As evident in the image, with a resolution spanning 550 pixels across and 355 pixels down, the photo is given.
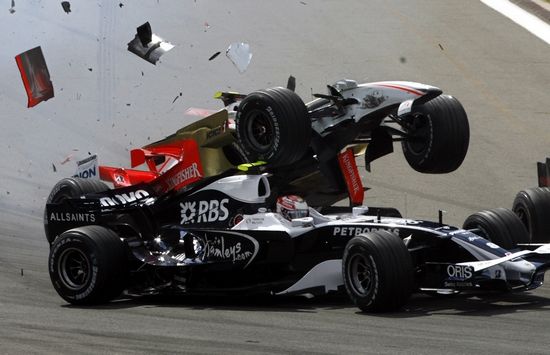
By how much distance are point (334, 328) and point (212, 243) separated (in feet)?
7.88

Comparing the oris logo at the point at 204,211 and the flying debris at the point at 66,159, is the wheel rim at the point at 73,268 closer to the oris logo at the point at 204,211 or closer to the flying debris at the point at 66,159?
the oris logo at the point at 204,211

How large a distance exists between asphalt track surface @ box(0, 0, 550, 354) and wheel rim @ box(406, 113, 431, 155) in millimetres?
1500

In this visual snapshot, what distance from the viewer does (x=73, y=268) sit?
1209 centimetres

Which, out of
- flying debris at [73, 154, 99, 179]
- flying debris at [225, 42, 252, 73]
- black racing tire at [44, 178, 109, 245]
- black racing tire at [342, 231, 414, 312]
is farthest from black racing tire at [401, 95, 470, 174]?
flying debris at [225, 42, 252, 73]

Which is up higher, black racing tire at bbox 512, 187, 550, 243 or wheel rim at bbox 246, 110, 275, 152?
wheel rim at bbox 246, 110, 275, 152

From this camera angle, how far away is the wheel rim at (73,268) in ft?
39.1

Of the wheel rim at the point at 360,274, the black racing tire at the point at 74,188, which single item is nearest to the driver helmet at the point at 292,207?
the wheel rim at the point at 360,274

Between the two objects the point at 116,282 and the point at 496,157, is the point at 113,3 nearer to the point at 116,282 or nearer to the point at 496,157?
the point at 496,157

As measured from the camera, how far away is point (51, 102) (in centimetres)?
1994

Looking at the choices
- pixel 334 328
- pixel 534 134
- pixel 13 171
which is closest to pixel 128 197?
pixel 334 328

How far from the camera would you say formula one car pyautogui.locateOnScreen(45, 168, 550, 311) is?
35.4ft

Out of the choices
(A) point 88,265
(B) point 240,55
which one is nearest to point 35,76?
(B) point 240,55

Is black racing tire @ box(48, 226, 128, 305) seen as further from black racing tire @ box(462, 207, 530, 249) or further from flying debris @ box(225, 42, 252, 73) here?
flying debris @ box(225, 42, 252, 73)

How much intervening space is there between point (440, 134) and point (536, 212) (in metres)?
2.02
